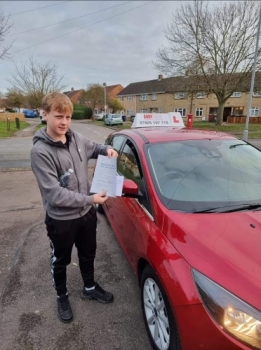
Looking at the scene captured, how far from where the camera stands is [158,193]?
2057mm

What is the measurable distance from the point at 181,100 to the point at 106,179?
1597 inches

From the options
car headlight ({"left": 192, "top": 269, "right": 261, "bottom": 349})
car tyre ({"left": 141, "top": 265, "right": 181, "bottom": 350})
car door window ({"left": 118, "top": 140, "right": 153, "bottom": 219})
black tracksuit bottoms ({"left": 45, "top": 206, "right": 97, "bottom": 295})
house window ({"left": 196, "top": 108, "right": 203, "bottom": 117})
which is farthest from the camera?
house window ({"left": 196, "top": 108, "right": 203, "bottom": 117})

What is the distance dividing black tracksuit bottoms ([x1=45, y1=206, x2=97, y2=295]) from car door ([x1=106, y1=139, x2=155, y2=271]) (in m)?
0.35

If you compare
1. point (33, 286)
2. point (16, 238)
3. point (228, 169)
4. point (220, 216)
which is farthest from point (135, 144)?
point (16, 238)

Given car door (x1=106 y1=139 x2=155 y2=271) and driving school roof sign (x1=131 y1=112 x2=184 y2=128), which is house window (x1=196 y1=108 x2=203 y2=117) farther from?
car door (x1=106 y1=139 x2=155 y2=271)

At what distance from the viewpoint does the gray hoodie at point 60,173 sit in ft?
5.74

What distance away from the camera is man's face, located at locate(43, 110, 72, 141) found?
70.3 inches

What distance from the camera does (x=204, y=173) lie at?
7.65 ft

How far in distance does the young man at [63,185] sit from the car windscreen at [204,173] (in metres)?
0.53

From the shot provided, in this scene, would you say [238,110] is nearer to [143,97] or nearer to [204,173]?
[143,97]

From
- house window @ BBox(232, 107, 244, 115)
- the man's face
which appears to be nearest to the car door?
the man's face

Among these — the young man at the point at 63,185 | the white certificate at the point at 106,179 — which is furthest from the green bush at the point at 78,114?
the white certificate at the point at 106,179

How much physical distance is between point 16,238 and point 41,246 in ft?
1.54

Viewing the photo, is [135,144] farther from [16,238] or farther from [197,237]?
[16,238]
